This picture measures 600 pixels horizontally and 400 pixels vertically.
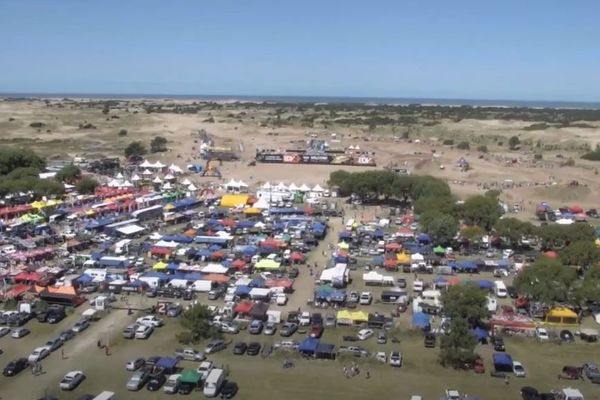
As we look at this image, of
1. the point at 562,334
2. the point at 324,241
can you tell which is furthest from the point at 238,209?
the point at 562,334

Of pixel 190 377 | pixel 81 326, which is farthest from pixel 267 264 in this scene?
pixel 190 377

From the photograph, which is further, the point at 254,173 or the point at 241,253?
the point at 254,173

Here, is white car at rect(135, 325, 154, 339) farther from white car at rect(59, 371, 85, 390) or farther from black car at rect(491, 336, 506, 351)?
black car at rect(491, 336, 506, 351)

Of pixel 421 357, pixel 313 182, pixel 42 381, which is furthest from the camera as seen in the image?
pixel 313 182

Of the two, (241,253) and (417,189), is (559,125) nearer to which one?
(417,189)

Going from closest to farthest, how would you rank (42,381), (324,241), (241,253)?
(42,381)
(241,253)
(324,241)

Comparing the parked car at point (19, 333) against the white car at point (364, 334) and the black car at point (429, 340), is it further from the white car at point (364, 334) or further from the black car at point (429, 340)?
the black car at point (429, 340)

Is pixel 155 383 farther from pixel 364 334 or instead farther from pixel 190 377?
pixel 364 334
